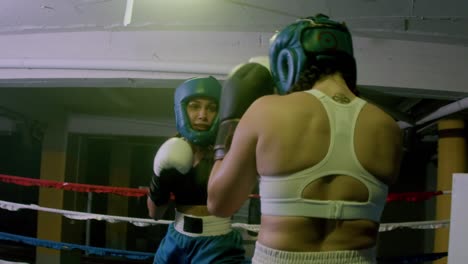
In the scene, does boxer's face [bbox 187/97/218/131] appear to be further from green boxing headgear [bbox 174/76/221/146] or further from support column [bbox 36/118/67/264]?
support column [bbox 36/118/67/264]

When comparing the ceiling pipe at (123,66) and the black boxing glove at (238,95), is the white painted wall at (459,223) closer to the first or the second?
the black boxing glove at (238,95)

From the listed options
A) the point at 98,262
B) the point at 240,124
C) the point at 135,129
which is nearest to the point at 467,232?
the point at 240,124

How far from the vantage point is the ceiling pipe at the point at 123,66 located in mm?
1998

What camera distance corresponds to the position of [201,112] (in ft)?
4.84

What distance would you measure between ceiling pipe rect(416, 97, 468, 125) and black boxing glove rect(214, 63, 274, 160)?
65.7 inches

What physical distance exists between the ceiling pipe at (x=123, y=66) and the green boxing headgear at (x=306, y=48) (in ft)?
3.51

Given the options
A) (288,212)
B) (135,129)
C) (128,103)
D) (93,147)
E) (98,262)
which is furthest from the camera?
(93,147)

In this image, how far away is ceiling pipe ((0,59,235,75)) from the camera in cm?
200

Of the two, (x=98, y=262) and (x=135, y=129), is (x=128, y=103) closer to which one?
(x=135, y=129)

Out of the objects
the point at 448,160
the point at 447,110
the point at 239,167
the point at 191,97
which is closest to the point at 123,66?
the point at 191,97

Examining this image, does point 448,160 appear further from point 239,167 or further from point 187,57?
point 239,167

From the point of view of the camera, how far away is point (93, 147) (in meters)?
4.77

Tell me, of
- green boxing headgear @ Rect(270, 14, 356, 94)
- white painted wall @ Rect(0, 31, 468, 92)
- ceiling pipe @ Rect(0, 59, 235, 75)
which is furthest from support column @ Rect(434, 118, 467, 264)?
green boxing headgear @ Rect(270, 14, 356, 94)

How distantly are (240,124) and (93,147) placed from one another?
4.38 metres
